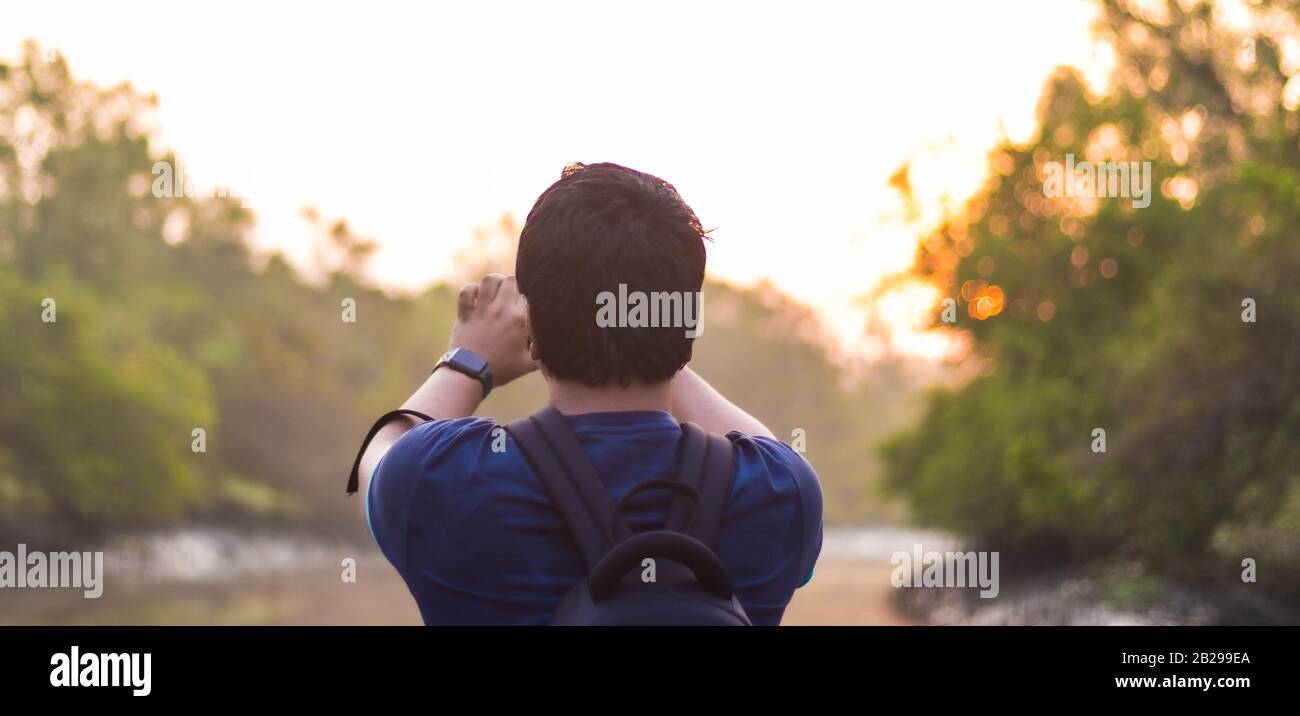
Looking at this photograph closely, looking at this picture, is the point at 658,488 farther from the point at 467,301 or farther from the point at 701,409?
the point at 467,301

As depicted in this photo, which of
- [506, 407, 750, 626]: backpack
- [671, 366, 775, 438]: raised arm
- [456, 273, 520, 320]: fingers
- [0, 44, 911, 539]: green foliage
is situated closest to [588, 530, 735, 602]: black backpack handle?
[506, 407, 750, 626]: backpack

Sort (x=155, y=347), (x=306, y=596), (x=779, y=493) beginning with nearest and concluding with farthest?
(x=779, y=493), (x=306, y=596), (x=155, y=347)

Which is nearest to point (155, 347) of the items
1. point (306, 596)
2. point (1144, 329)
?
point (306, 596)

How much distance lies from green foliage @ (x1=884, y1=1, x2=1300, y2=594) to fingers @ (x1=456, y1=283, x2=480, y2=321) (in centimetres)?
1545

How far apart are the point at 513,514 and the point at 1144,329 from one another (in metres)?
22.5

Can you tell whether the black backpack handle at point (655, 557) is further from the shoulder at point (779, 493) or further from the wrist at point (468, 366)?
the wrist at point (468, 366)

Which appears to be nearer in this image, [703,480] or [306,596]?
[703,480]

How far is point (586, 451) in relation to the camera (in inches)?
65.8

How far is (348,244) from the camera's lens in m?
69.1

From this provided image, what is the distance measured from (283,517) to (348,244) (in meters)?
23.1

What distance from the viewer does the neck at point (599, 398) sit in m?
1.75

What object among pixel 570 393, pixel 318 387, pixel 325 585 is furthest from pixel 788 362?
pixel 570 393

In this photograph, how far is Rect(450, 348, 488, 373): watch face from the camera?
74.3 inches

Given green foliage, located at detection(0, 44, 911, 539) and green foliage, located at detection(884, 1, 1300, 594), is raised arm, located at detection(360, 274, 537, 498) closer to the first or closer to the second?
green foliage, located at detection(884, 1, 1300, 594)
